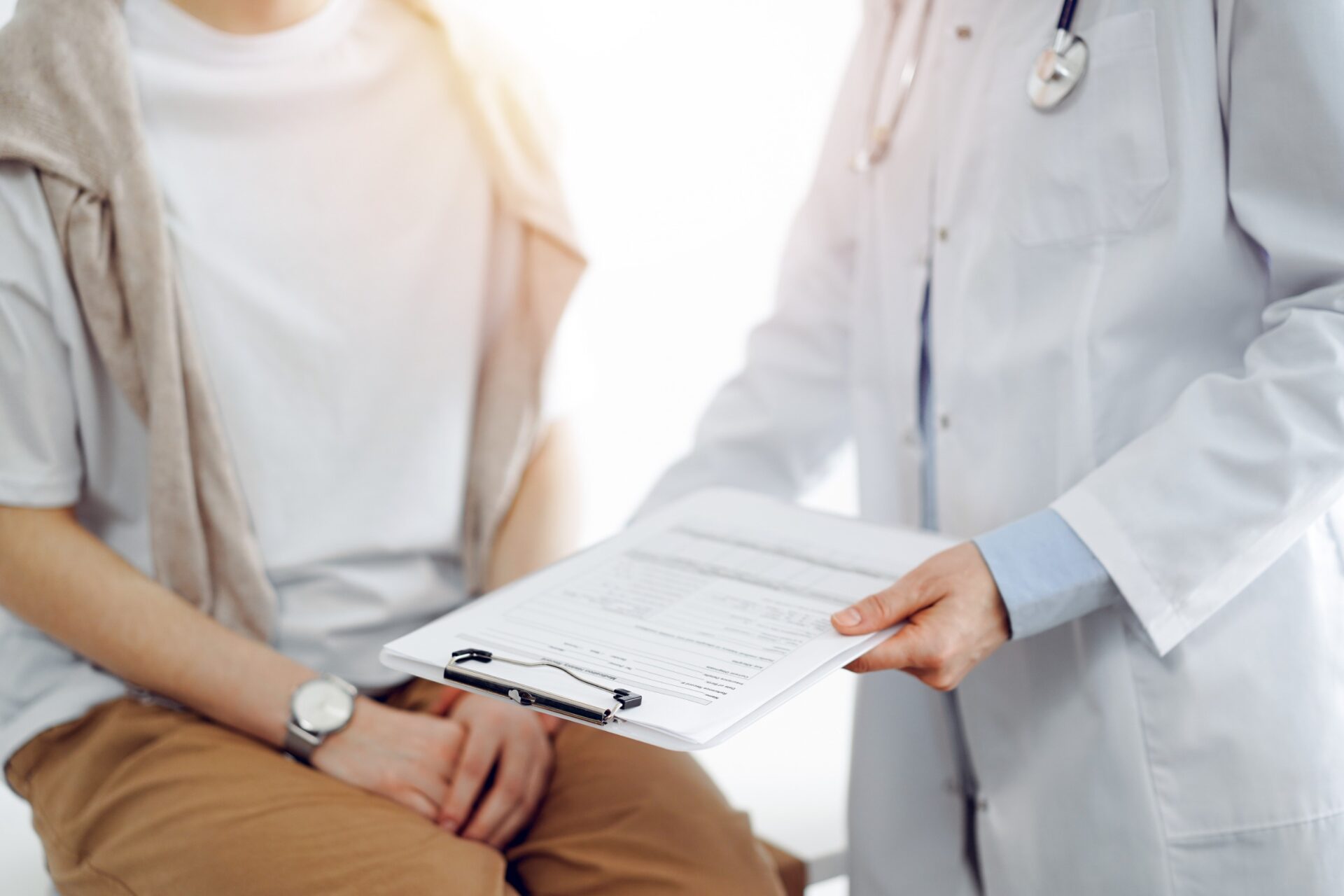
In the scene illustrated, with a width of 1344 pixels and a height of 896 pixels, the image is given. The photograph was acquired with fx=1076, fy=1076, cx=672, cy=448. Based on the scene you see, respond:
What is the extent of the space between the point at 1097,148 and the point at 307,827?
92 centimetres

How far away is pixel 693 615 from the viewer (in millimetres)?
846

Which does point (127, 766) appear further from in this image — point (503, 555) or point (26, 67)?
point (26, 67)

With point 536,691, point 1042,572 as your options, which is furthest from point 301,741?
point 1042,572

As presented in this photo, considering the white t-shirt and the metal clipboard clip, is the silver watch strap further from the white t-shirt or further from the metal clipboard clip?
the metal clipboard clip

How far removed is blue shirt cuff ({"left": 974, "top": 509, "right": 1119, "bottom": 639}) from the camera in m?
0.88

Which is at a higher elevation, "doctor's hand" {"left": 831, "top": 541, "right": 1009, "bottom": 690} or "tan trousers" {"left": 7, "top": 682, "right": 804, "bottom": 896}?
"doctor's hand" {"left": 831, "top": 541, "right": 1009, "bottom": 690}

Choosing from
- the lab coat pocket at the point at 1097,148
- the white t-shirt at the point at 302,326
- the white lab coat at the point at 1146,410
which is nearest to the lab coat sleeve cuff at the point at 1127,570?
the white lab coat at the point at 1146,410

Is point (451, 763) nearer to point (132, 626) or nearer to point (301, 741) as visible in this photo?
point (301, 741)

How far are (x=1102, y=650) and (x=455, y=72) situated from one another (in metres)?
0.92

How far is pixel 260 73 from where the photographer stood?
3.62 feet

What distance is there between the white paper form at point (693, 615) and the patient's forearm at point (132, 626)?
0.29m

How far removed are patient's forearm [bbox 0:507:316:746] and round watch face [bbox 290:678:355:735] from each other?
1 cm

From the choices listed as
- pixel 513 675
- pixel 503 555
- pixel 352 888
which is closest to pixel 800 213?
pixel 503 555

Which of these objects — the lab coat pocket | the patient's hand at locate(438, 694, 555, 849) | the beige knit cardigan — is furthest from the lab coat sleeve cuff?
the beige knit cardigan
